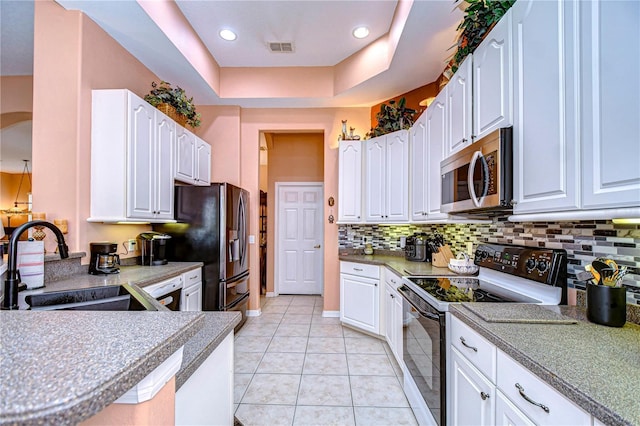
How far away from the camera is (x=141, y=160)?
250 cm

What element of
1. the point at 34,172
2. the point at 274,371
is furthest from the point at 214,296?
the point at 34,172

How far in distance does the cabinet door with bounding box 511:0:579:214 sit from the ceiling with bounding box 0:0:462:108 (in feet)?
3.68

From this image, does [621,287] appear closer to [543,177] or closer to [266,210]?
[543,177]

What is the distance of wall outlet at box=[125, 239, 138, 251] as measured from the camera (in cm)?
284

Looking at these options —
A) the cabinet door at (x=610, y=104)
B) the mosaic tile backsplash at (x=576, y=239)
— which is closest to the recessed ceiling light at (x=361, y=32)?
the mosaic tile backsplash at (x=576, y=239)

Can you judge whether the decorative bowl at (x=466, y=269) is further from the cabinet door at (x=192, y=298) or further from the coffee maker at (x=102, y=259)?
the coffee maker at (x=102, y=259)

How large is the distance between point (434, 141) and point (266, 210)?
11.7 ft

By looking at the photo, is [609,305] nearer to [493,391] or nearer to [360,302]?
[493,391]

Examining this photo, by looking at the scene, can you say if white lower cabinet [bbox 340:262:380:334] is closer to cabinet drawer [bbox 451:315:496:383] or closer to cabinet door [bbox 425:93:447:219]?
cabinet door [bbox 425:93:447:219]

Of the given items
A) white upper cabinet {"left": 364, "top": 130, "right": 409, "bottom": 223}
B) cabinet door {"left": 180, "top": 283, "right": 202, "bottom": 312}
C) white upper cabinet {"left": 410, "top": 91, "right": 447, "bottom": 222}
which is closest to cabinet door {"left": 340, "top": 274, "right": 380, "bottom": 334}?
white upper cabinet {"left": 364, "top": 130, "right": 409, "bottom": 223}

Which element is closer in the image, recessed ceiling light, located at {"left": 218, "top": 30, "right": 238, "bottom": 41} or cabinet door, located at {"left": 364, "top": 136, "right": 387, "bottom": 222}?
recessed ceiling light, located at {"left": 218, "top": 30, "right": 238, "bottom": 41}

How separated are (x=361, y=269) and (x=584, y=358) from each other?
103 inches

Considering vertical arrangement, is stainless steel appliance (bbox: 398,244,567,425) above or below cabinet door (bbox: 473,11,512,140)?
below

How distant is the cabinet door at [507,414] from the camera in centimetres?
101
